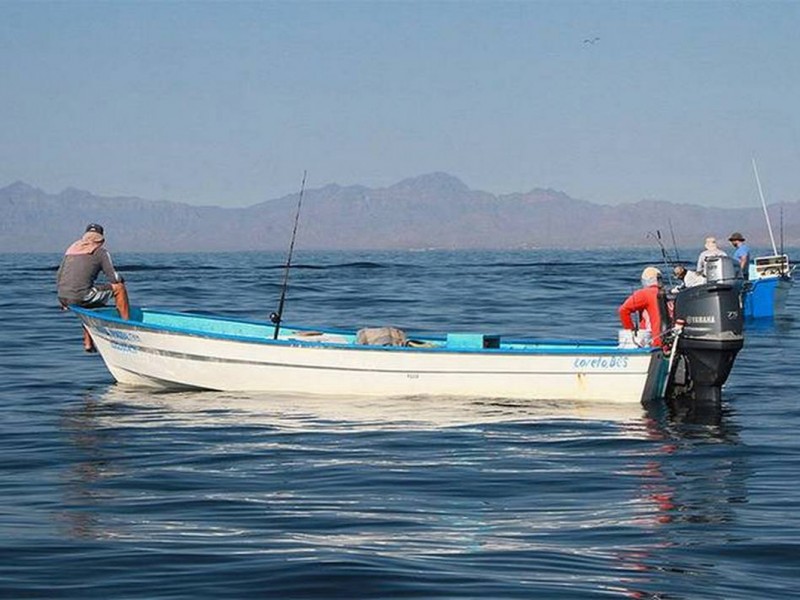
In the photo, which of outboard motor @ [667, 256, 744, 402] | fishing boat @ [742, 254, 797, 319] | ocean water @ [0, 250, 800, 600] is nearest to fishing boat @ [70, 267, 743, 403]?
outboard motor @ [667, 256, 744, 402]

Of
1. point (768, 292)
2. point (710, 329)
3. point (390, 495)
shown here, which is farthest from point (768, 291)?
point (390, 495)

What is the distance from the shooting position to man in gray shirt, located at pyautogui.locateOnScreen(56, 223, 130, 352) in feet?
61.8

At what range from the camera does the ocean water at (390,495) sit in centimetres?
876

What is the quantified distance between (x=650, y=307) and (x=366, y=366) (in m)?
3.92

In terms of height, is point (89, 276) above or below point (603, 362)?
above

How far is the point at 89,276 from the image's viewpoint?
19328mm

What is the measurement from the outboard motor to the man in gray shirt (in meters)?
8.01

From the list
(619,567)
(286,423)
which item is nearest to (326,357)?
(286,423)

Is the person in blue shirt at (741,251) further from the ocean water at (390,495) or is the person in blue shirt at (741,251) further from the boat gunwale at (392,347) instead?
the boat gunwale at (392,347)

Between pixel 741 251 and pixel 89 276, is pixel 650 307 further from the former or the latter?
pixel 741 251

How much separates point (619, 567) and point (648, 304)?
347 inches

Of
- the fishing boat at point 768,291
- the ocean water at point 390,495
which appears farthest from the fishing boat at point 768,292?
the ocean water at point 390,495

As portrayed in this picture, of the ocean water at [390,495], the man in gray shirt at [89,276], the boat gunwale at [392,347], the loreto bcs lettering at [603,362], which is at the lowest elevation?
the ocean water at [390,495]

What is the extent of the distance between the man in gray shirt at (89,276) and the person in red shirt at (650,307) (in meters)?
7.25
